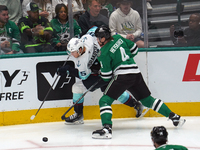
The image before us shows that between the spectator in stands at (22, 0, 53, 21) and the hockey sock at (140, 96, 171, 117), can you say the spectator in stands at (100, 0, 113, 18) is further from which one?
the hockey sock at (140, 96, 171, 117)

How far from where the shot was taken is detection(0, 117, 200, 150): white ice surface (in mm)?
3670

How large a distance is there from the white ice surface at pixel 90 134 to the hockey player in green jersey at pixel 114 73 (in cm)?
20

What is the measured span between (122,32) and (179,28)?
81 cm

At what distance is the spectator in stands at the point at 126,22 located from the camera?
488 cm

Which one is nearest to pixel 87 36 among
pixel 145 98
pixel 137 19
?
pixel 137 19

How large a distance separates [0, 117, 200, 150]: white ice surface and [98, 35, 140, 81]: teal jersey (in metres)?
0.74

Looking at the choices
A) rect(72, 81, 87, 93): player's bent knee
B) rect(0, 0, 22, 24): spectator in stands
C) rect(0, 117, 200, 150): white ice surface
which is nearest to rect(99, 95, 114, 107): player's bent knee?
rect(0, 117, 200, 150): white ice surface

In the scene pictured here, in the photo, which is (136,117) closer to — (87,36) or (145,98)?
(145,98)

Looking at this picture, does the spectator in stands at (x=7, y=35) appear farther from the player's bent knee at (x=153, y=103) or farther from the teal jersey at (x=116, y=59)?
the player's bent knee at (x=153, y=103)

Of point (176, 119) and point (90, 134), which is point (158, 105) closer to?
point (176, 119)

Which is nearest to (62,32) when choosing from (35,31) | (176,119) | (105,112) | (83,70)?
(35,31)

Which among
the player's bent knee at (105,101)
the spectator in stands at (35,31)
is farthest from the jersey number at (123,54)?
the spectator in stands at (35,31)

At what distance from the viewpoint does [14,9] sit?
488cm

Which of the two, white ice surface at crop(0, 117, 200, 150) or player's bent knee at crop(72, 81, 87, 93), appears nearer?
white ice surface at crop(0, 117, 200, 150)
